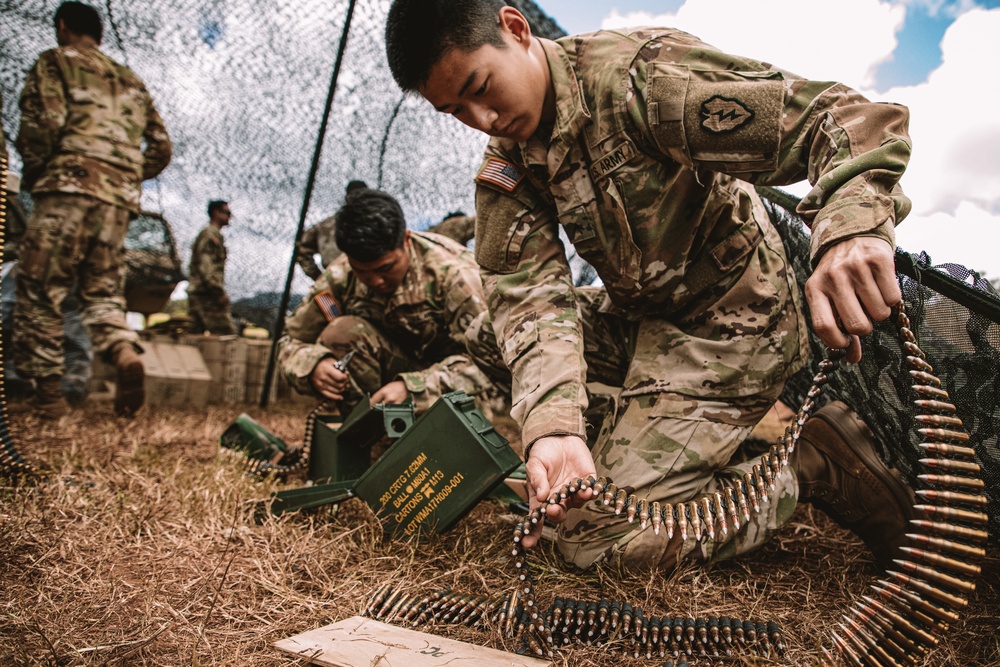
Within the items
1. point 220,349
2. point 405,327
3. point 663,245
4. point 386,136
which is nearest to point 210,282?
point 220,349

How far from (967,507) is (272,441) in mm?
2908

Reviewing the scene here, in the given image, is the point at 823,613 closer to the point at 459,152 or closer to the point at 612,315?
the point at 612,315

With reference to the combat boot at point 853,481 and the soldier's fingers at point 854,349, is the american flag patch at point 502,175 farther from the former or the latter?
the combat boot at point 853,481

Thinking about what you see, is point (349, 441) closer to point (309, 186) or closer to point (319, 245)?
point (309, 186)

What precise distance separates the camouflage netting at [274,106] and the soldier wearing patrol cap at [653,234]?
112 inches

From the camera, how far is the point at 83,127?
4.15m

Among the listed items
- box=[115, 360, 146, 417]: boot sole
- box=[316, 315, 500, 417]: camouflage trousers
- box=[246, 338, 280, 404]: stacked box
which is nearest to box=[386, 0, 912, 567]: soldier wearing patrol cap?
box=[316, 315, 500, 417]: camouflage trousers

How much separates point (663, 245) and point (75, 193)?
404 cm

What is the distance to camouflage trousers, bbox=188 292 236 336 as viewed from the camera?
30.6 ft

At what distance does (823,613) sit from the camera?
1.58m

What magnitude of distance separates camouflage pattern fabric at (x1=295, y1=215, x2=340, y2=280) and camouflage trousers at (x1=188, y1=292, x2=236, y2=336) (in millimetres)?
3699

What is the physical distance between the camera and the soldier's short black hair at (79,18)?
4.22 m

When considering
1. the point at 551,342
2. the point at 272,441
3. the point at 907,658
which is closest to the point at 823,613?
the point at 907,658

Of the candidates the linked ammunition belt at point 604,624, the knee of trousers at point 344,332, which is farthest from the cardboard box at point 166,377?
the linked ammunition belt at point 604,624
